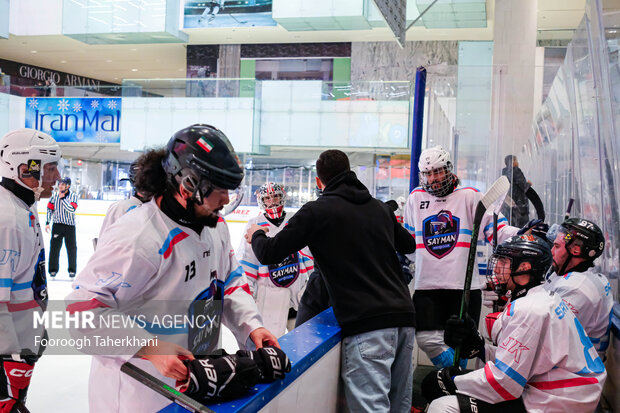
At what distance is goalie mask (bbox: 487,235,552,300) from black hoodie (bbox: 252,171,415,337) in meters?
0.45

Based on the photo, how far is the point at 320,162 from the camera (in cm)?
231

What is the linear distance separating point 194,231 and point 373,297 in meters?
0.88

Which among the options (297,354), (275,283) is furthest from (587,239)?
(275,283)

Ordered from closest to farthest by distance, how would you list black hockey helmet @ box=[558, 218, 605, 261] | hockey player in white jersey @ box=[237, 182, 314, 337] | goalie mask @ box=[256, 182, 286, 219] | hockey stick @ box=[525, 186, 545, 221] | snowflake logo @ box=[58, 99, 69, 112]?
black hockey helmet @ box=[558, 218, 605, 261], hockey player in white jersey @ box=[237, 182, 314, 337], goalie mask @ box=[256, 182, 286, 219], hockey stick @ box=[525, 186, 545, 221], snowflake logo @ box=[58, 99, 69, 112]

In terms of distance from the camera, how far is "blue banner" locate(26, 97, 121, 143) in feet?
50.5

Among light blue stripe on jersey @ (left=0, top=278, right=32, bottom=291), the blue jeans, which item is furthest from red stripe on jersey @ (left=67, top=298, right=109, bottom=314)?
light blue stripe on jersey @ (left=0, top=278, right=32, bottom=291)

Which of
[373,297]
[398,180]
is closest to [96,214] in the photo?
[398,180]

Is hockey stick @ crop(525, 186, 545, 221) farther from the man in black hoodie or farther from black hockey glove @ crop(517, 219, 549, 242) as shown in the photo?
the man in black hoodie

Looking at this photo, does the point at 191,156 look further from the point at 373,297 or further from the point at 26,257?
the point at 26,257

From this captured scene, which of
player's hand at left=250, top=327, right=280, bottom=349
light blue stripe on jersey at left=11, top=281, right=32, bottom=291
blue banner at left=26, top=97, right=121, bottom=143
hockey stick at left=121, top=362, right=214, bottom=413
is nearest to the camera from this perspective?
hockey stick at left=121, top=362, right=214, bottom=413

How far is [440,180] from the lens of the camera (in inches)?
135

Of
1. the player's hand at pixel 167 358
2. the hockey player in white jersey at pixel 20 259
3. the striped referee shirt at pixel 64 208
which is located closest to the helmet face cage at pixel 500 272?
the player's hand at pixel 167 358

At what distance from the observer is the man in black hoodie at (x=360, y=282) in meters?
2.10

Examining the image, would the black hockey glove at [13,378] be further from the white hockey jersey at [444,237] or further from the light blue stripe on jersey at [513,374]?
the white hockey jersey at [444,237]
